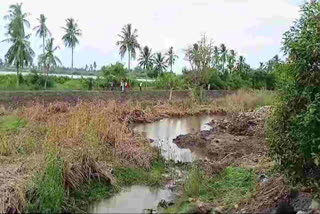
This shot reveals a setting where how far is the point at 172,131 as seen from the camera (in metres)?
16.4

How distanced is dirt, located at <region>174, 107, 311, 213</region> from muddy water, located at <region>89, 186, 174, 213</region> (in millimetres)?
1475

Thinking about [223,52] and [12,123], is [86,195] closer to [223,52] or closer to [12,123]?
[12,123]

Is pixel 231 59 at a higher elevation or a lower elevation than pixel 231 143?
higher

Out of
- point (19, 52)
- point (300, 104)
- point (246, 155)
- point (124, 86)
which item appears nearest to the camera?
point (300, 104)

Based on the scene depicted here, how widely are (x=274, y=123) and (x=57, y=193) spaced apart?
135 inches

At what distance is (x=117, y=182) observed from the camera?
7520mm

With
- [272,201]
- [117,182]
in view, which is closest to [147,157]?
[117,182]

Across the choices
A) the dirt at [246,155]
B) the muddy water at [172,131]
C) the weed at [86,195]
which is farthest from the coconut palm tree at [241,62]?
the weed at [86,195]

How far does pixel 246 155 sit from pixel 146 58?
4163 cm

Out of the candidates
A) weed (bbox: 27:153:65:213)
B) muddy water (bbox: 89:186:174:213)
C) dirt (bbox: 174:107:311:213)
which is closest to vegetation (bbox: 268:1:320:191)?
dirt (bbox: 174:107:311:213)

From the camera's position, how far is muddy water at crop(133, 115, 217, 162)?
10906mm

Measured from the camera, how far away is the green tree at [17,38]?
112 ft

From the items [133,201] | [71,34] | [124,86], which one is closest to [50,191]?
[133,201]

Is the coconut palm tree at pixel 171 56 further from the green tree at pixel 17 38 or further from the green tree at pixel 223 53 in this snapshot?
the green tree at pixel 17 38
